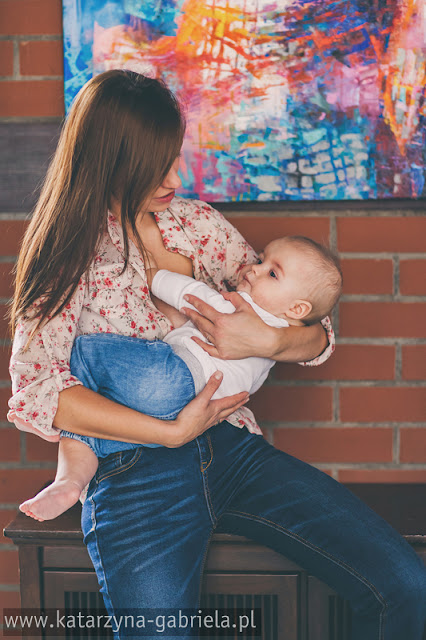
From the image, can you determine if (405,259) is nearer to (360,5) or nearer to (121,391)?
(360,5)

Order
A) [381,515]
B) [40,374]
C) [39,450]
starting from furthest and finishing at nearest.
Answer: [39,450] → [381,515] → [40,374]

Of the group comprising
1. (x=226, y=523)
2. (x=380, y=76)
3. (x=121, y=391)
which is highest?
(x=380, y=76)

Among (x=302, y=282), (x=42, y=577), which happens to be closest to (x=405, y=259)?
(x=302, y=282)

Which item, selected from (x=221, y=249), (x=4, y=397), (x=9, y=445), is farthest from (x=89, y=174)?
(x=9, y=445)

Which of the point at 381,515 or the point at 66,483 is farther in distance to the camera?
the point at 381,515

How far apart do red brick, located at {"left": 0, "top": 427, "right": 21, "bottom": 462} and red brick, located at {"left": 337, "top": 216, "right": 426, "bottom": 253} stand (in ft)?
3.80

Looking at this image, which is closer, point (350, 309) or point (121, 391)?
point (121, 391)

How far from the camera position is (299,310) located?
1.51m

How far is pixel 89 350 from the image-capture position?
1355mm

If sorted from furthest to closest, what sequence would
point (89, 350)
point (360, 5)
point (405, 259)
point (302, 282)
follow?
point (405, 259)
point (360, 5)
point (302, 282)
point (89, 350)

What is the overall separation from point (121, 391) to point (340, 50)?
1111mm

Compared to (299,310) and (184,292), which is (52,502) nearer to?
(184,292)

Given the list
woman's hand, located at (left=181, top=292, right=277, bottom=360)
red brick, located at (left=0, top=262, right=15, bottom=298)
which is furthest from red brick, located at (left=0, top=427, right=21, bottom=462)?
woman's hand, located at (left=181, top=292, right=277, bottom=360)

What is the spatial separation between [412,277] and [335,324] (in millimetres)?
265
